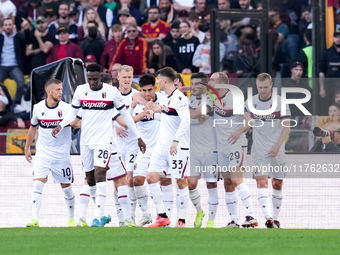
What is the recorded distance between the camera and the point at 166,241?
8516mm

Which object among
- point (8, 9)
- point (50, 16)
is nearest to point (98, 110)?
point (50, 16)

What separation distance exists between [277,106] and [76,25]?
25.5ft

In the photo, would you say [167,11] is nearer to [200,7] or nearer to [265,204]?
[200,7]

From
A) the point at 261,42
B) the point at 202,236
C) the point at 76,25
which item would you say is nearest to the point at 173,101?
the point at 202,236

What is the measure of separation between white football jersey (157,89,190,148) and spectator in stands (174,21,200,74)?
6.06 metres

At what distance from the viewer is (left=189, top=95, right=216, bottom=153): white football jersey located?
10.7 metres

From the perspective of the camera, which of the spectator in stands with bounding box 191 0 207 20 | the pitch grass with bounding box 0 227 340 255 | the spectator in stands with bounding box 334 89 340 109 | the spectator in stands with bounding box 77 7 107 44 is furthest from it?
the spectator in stands with bounding box 77 7 107 44

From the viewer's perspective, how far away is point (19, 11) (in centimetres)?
1778

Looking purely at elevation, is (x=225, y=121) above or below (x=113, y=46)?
below

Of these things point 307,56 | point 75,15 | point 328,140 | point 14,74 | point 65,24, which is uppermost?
point 75,15

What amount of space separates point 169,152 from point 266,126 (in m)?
1.52

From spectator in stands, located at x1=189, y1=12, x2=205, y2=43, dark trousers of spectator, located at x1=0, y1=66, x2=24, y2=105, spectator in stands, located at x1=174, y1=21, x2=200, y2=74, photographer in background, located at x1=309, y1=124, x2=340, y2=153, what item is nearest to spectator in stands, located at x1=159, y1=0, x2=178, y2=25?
spectator in stands, located at x1=189, y1=12, x2=205, y2=43

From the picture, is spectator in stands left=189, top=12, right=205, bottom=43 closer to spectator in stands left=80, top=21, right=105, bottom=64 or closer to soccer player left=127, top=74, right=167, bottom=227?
spectator in stands left=80, top=21, right=105, bottom=64

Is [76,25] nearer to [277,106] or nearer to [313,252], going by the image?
[277,106]
